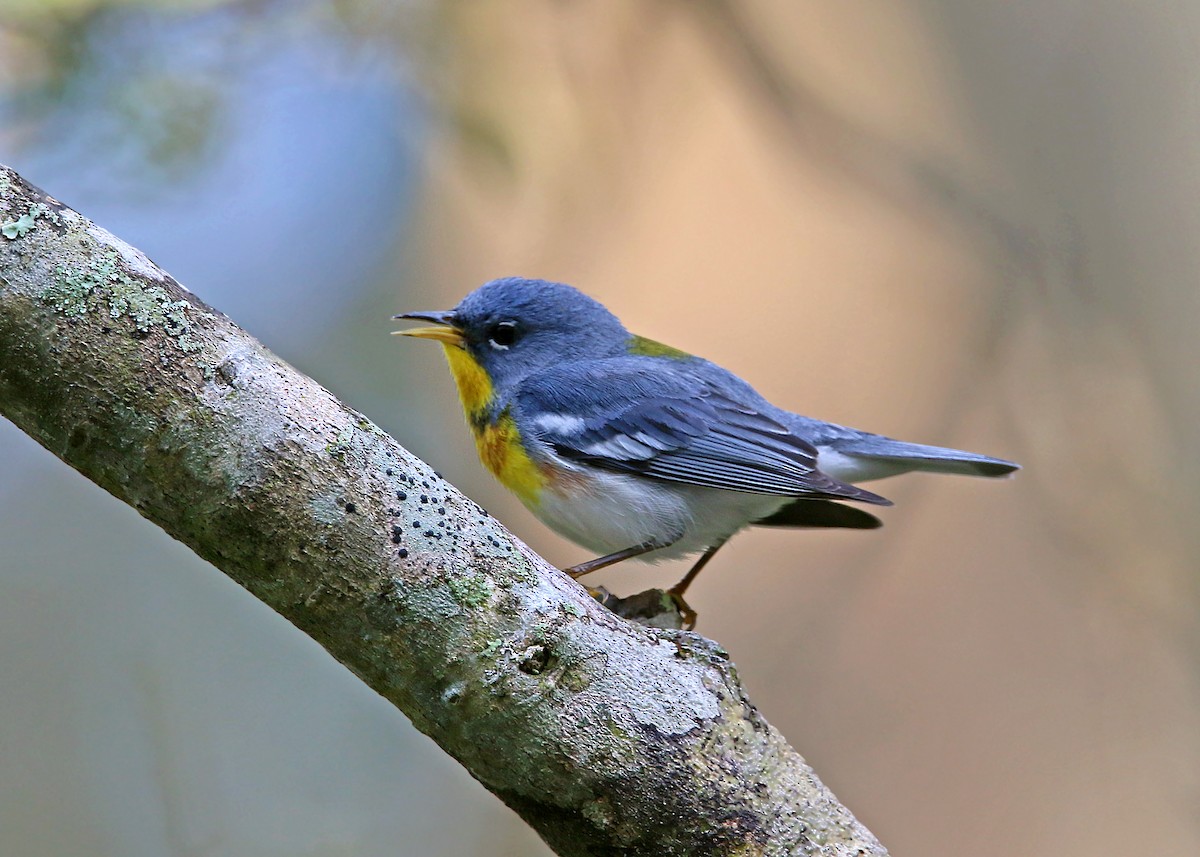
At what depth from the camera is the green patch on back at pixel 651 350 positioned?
3656 mm

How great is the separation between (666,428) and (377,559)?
189cm

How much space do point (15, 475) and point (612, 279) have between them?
9.03 ft

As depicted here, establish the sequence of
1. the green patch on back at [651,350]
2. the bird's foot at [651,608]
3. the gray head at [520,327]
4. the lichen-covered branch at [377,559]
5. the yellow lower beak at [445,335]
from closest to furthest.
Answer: the lichen-covered branch at [377,559] < the bird's foot at [651,608] < the yellow lower beak at [445,335] < the gray head at [520,327] < the green patch on back at [651,350]

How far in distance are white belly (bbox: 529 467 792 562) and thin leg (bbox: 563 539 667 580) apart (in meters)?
0.02

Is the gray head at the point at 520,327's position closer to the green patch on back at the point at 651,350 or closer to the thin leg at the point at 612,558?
the green patch on back at the point at 651,350

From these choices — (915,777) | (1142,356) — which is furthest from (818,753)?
(1142,356)

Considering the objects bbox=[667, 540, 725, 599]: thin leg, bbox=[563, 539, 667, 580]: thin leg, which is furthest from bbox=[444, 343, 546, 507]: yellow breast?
bbox=[667, 540, 725, 599]: thin leg

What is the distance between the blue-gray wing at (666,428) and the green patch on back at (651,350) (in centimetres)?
15

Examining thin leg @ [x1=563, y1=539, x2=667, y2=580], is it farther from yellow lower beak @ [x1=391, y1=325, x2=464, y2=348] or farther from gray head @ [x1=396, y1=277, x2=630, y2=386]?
yellow lower beak @ [x1=391, y1=325, x2=464, y2=348]

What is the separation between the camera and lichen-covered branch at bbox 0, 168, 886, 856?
1.37 metres

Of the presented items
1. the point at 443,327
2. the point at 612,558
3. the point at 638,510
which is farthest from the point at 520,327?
the point at 612,558

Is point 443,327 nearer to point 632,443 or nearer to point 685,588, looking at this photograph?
point 632,443

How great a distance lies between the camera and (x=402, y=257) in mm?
5016

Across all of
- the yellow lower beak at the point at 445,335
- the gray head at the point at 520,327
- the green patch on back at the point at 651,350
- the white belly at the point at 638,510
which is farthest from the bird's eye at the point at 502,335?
the white belly at the point at 638,510
